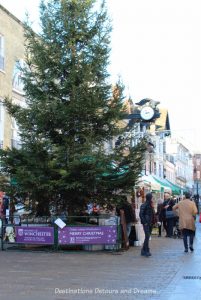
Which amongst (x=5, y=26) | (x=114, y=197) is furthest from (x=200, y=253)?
(x=5, y=26)

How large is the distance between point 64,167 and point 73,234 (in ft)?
6.72

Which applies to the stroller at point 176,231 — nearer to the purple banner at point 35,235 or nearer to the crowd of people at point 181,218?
the crowd of people at point 181,218

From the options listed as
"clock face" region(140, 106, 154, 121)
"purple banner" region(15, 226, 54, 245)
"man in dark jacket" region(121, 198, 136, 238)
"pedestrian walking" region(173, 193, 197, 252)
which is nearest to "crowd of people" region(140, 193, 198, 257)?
"pedestrian walking" region(173, 193, 197, 252)

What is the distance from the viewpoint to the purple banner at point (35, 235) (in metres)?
15.2

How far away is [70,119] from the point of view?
53.4 feet

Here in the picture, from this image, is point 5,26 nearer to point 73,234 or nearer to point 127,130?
point 127,130

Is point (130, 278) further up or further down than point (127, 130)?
further down

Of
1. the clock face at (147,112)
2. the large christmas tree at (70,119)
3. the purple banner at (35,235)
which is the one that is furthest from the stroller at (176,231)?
the clock face at (147,112)

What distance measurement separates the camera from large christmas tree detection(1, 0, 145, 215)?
1563cm

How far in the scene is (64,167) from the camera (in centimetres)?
1562

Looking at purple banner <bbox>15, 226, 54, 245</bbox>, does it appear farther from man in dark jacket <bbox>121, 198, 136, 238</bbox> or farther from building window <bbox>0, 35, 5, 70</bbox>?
building window <bbox>0, 35, 5, 70</bbox>

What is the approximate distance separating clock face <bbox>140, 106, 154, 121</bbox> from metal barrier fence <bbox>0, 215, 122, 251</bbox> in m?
13.9

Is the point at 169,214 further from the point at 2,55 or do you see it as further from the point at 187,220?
the point at 2,55

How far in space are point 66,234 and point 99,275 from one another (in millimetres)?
4704
